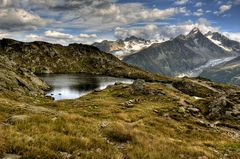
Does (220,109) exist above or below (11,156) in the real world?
below

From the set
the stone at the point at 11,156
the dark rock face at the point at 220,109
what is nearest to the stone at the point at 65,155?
the stone at the point at 11,156

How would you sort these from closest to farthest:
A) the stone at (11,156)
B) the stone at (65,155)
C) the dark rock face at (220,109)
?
the stone at (11,156), the stone at (65,155), the dark rock face at (220,109)

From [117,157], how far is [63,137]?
3737mm

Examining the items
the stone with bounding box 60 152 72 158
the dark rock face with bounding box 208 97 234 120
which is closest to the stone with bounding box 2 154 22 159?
the stone with bounding box 60 152 72 158

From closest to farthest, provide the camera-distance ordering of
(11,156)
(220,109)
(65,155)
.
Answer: (11,156) → (65,155) → (220,109)

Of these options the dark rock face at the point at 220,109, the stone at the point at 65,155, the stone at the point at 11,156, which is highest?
the stone at the point at 11,156

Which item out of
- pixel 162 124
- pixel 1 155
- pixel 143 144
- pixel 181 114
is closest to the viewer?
pixel 1 155

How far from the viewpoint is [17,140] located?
526 inches

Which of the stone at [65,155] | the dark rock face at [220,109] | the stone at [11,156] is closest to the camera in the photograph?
the stone at [11,156]

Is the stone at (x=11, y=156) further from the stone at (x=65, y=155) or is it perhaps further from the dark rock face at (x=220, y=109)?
the dark rock face at (x=220, y=109)

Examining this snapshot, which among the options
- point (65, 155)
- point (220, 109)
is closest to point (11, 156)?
point (65, 155)

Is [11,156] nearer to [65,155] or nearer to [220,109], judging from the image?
[65,155]

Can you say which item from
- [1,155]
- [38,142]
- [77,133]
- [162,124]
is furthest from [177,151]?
[162,124]

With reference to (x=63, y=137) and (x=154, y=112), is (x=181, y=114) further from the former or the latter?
(x=63, y=137)
